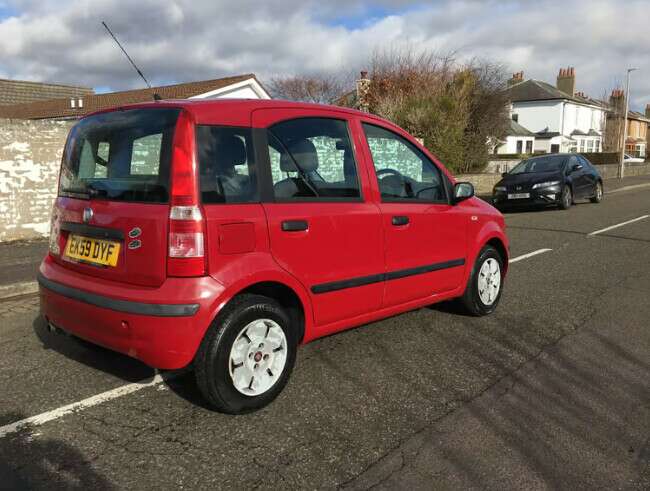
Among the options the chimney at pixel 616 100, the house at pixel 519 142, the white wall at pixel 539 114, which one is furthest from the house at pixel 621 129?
the house at pixel 519 142

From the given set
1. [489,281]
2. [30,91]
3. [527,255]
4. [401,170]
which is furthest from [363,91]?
[30,91]

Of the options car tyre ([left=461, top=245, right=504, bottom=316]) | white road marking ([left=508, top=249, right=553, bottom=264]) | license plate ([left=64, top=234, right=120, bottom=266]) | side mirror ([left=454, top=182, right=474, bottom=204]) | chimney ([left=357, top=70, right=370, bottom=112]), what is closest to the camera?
license plate ([left=64, top=234, right=120, bottom=266])

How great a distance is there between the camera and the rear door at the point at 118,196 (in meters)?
3.06

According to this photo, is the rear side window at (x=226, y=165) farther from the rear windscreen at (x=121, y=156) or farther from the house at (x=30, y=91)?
the house at (x=30, y=91)

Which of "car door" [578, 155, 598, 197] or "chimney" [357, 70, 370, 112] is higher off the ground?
"chimney" [357, 70, 370, 112]

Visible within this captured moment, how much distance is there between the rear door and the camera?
10.0 ft

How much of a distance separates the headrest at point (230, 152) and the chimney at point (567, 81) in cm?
6549

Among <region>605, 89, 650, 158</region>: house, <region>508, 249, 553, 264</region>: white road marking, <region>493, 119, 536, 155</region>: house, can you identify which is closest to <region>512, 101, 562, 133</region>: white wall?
<region>493, 119, 536, 155</region>: house

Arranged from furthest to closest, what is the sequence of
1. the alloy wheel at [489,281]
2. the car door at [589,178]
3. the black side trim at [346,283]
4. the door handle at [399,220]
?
the car door at [589,178], the alloy wheel at [489,281], the door handle at [399,220], the black side trim at [346,283]

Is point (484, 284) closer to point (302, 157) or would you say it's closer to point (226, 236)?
point (302, 157)

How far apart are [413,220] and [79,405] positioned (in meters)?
2.58

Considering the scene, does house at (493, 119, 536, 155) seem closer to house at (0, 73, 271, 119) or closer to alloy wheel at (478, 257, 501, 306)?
house at (0, 73, 271, 119)

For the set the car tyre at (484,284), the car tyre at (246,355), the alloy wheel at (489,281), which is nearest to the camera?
the car tyre at (246,355)

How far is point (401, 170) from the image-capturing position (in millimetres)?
4375
